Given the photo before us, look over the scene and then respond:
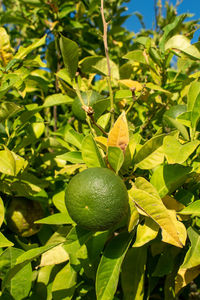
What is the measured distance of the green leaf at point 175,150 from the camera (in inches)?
38.5

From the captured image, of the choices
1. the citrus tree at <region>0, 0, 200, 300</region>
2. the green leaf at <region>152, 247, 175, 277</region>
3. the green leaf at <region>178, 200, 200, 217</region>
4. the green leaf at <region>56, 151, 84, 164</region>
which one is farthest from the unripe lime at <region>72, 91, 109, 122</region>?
the green leaf at <region>152, 247, 175, 277</region>

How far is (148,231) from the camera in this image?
99cm

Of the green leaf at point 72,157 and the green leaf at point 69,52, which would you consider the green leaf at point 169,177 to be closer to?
the green leaf at point 72,157

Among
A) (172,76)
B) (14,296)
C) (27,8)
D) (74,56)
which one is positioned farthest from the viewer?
(27,8)

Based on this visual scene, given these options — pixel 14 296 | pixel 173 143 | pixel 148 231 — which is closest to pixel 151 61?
pixel 173 143

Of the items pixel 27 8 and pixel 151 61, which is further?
pixel 27 8

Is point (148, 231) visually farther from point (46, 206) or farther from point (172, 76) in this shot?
point (172, 76)

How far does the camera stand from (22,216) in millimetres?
1432

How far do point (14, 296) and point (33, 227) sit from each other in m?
0.35

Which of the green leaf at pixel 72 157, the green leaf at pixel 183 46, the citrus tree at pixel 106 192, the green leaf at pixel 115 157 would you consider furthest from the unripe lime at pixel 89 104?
the green leaf at pixel 183 46

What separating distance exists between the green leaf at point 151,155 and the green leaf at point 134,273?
0.38 m

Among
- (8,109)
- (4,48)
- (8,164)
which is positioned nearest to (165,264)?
(8,164)

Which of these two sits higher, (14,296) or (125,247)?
(125,247)

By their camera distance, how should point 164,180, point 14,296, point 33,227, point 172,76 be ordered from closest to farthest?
1. point 164,180
2. point 14,296
3. point 33,227
4. point 172,76
